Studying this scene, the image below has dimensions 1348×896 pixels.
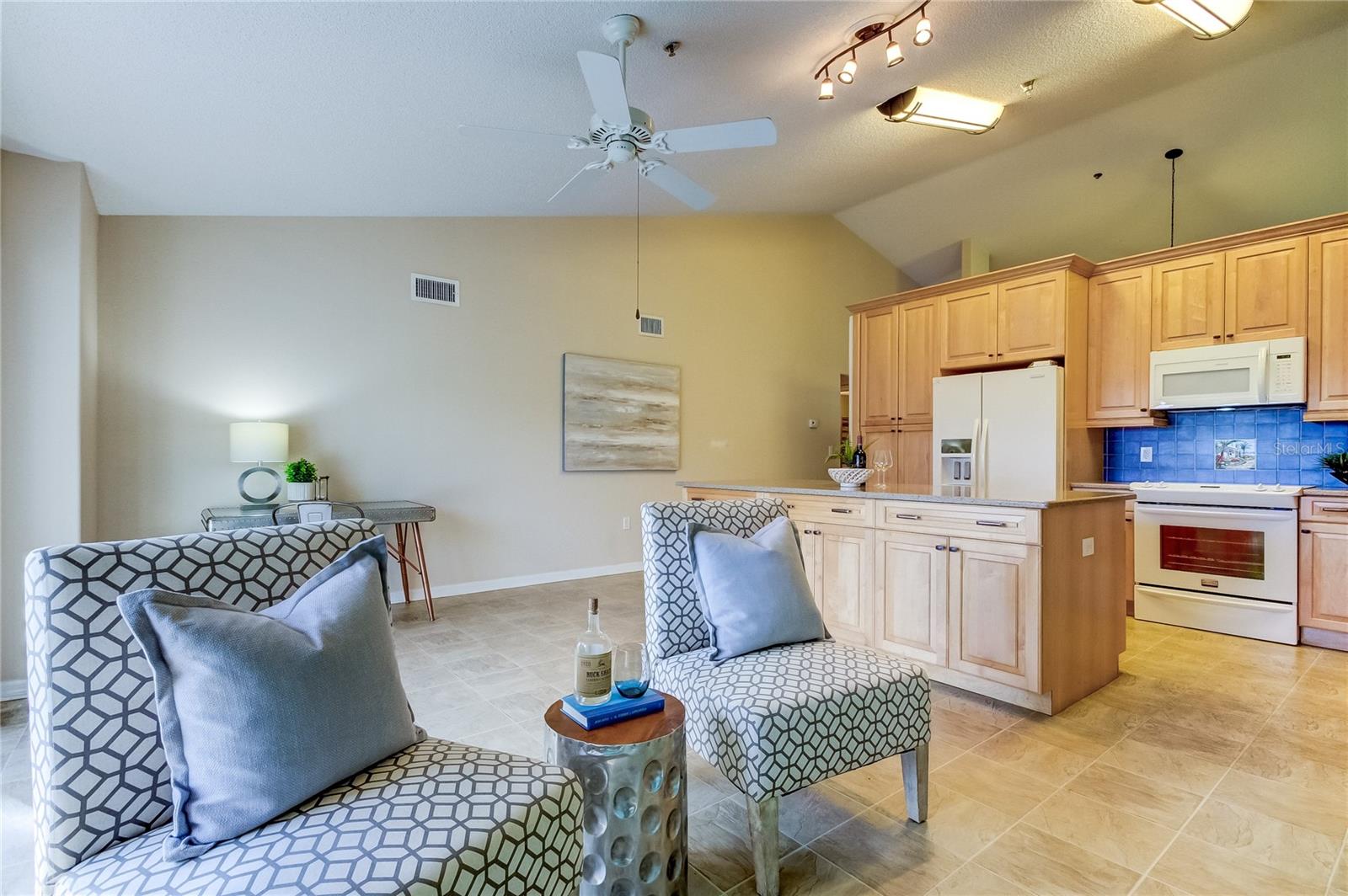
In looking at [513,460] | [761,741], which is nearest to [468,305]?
[513,460]

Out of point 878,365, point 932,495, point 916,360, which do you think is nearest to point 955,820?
point 932,495

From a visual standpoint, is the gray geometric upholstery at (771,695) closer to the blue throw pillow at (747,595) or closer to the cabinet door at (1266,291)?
the blue throw pillow at (747,595)

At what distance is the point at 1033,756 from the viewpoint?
2.22 meters

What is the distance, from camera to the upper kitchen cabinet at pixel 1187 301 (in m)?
4.05

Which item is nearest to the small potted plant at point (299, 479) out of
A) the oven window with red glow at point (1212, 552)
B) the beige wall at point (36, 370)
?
the beige wall at point (36, 370)

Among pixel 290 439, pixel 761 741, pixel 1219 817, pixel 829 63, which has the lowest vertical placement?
pixel 1219 817

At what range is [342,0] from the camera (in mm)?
2062

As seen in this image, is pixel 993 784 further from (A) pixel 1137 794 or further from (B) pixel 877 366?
(B) pixel 877 366

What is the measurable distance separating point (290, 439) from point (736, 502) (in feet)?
10.6

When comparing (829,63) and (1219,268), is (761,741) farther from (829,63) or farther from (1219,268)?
(1219,268)

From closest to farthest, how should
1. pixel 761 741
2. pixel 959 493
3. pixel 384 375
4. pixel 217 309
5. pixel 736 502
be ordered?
pixel 761 741, pixel 736 502, pixel 959 493, pixel 217 309, pixel 384 375

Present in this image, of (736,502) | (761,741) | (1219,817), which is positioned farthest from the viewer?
(736,502)

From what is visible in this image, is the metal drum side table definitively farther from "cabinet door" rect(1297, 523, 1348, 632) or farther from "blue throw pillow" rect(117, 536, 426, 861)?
"cabinet door" rect(1297, 523, 1348, 632)

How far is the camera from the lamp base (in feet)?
12.5
